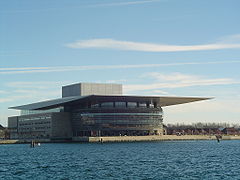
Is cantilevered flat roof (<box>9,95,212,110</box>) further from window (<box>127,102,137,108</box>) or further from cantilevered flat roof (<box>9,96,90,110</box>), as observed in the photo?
window (<box>127,102,137,108</box>)

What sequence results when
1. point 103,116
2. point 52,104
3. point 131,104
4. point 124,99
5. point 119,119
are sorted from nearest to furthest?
point 124,99 → point 103,116 → point 119,119 → point 52,104 → point 131,104

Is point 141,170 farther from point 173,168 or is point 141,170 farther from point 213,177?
point 213,177

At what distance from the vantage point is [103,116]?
130375 millimetres

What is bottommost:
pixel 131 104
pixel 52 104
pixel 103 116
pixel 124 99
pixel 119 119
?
pixel 119 119

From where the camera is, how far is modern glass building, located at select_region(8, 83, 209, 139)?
130375 millimetres

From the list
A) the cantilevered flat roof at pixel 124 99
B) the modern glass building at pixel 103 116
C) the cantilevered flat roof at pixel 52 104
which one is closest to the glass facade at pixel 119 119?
the modern glass building at pixel 103 116

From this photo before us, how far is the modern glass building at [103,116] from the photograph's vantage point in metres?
130

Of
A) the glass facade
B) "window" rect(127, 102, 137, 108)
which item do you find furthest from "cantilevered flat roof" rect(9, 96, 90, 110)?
"window" rect(127, 102, 137, 108)

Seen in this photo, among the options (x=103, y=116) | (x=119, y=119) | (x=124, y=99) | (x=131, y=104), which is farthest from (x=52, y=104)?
(x=131, y=104)

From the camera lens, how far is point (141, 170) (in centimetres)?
4503

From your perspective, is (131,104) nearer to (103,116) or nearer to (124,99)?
(124,99)

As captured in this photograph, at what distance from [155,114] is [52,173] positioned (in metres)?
92.4

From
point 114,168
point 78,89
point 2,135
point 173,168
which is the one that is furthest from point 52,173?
point 2,135

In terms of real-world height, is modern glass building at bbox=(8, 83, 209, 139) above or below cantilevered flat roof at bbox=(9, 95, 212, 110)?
below
